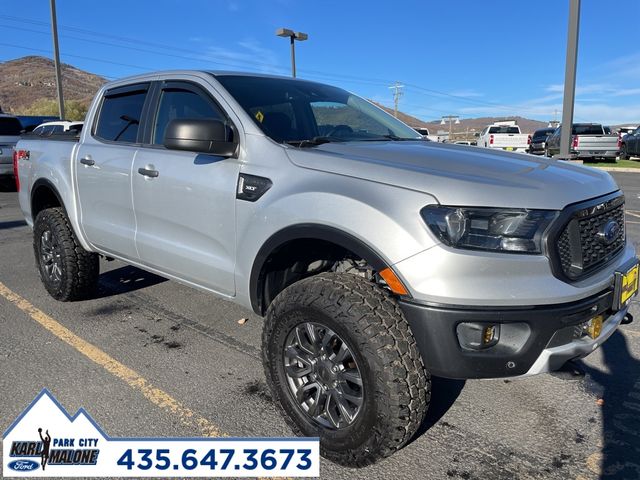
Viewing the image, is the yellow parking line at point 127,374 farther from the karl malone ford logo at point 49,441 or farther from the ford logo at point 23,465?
the ford logo at point 23,465

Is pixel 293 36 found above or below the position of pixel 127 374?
above

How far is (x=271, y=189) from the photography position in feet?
8.71

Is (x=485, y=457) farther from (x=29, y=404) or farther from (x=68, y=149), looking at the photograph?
(x=68, y=149)

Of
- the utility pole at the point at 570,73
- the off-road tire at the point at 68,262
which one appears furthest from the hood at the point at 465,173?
the utility pole at the point at 570,73

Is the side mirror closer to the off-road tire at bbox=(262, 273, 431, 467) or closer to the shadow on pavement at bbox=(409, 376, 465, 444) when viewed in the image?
the off-road tire at bbox=(262, 273, 431, 467)

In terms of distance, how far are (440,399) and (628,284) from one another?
1170 mm

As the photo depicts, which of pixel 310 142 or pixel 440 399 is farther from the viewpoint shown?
pixel 440 399

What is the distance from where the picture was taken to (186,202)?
10.2ft

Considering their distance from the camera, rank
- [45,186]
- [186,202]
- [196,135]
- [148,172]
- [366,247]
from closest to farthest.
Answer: [366,247] → [196,135] → [186,202] → [148,172] → [45,186]

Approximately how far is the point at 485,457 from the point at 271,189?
1656mm

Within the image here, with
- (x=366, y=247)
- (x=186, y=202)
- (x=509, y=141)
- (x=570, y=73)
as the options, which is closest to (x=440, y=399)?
(x=366, y=247)

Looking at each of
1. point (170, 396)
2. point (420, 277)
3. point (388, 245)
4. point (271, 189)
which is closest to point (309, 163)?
point (271, 189)

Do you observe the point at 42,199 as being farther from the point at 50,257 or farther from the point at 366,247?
the point at 366,247

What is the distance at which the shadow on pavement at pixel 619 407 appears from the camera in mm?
2371
